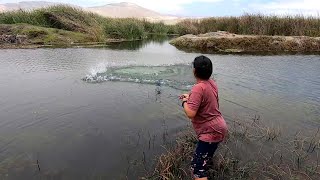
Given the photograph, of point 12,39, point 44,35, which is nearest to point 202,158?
point 12,39

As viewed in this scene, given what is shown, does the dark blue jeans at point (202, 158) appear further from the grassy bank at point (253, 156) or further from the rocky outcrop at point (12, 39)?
the rocky outcrop at point (12, 39)

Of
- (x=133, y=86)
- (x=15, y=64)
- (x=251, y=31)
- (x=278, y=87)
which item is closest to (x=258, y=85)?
(x=278, y=87)

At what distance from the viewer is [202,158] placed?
451 cm

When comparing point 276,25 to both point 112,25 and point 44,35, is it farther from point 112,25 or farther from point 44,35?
point 44,35

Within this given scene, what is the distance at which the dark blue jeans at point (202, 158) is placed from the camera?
4.48 meters

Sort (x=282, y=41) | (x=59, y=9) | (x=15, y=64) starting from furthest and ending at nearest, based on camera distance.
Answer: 1. (x=59, y=9)
2. (x=282, y=41)
3. (x=15, y=64)

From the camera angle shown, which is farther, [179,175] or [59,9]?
[59,9]

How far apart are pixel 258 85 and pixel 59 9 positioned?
79.9 feet

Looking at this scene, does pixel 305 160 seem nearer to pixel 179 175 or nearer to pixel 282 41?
pixel 179 175

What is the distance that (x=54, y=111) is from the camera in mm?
7891

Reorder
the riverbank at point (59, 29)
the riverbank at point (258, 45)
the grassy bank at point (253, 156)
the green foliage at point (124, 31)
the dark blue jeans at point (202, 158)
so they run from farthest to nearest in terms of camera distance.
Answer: the green foliage at point (124, 31), the riverbank at point (59, 29), the riverbank at point (258, 45), the grassy bank at point (253, 156), the dark blue jeans at point (202, 158)

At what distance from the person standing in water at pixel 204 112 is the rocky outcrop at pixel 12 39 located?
20.2 meters

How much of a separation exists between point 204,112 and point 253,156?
1.83m

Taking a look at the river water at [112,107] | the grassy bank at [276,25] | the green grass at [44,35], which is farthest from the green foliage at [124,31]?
the river water at [112,107]
